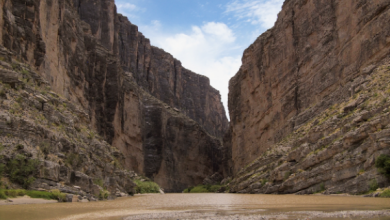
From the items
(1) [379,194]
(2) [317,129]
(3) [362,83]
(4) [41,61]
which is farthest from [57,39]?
(1) [379,194]

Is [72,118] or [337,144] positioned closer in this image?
[337,144]

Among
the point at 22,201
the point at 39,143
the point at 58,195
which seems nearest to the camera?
the point at 22,201

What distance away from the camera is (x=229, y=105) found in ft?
259

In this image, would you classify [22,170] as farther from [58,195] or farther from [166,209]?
A: [166,209]

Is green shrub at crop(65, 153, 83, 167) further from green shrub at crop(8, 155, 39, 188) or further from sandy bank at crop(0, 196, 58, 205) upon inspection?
sandy bank at crop(0, 196, 58, 205)

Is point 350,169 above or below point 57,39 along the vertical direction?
below

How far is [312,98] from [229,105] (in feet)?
112

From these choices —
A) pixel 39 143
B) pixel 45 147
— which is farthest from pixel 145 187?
pixel 39 143

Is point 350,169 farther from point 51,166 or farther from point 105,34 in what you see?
point 105,34

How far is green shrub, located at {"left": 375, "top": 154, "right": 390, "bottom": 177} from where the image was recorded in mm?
19641

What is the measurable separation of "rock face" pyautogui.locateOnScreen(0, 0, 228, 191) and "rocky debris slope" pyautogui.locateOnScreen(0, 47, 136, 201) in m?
6.53

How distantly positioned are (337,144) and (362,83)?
9545 millimetres

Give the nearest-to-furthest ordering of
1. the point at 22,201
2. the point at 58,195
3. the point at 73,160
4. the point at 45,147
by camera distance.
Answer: the point at 22,201 → the point at 58,195 → the point at 45,147 → the point at 73,160

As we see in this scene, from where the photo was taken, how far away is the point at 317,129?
31.7 meters
